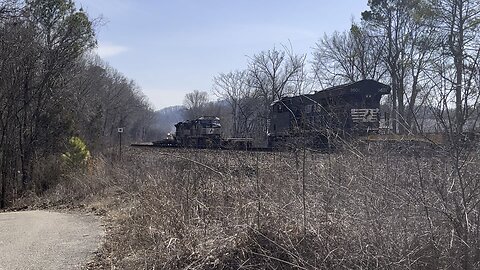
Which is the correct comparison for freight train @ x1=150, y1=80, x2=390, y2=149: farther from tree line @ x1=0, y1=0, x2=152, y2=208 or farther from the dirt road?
tree line @ x1=0, y1=0, x2=152, y2=208

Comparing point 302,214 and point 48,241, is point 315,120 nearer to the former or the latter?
point 302,214

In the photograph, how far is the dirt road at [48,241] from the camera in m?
9.16

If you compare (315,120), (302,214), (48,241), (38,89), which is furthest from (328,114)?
(38,89)

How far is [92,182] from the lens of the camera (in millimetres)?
21344

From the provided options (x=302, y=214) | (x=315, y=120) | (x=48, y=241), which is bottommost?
(x=48, y=241)

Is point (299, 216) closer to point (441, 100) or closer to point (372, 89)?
point (441, 100)

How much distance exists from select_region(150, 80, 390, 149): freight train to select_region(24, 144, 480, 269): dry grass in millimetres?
692

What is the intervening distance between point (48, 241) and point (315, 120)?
5866 millimetres

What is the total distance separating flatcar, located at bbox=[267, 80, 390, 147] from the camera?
30.7 ft

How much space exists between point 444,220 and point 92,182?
58.5 ft

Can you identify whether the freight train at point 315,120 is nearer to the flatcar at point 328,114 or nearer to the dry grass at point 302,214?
the flatcar at point 328,114

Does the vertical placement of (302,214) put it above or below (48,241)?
above

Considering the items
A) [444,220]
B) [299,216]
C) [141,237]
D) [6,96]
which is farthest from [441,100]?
[6,96]

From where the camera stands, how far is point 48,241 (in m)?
11.2
